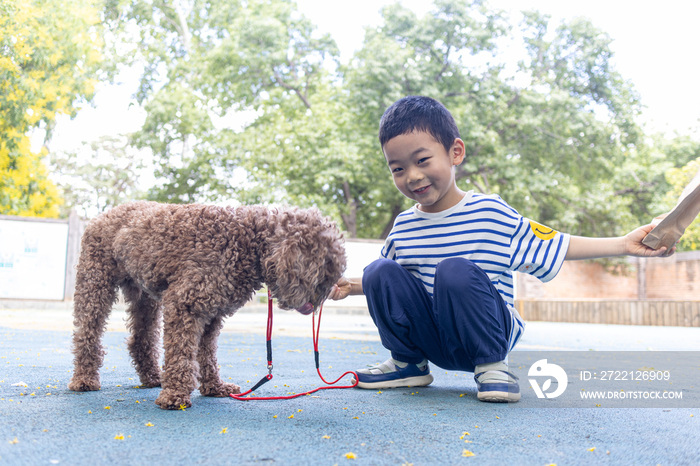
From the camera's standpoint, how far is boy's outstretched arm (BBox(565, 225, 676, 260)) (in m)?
2.14

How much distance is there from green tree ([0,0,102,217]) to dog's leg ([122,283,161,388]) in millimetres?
11257

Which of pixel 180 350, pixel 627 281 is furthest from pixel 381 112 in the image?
pixel 180 350

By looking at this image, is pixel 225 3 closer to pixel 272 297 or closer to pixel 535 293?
pixel 535 293

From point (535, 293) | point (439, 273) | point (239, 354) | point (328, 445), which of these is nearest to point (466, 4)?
point (535, 293)

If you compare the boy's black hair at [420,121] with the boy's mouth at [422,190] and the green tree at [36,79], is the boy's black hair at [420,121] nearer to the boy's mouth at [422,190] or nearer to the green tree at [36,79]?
the boy's mouth at [422,190]

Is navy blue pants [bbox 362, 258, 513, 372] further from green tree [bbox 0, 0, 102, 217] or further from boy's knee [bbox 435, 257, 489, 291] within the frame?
green tree [bbox 0, 0, 102, 217]

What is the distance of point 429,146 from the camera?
239 centimetres

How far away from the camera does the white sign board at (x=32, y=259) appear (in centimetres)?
1037

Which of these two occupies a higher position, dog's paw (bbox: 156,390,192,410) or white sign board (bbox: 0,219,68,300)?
white sign board (bbox: 0,219,68,300)

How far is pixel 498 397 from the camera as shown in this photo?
7.31ft

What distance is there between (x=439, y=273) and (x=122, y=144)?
23319mm
